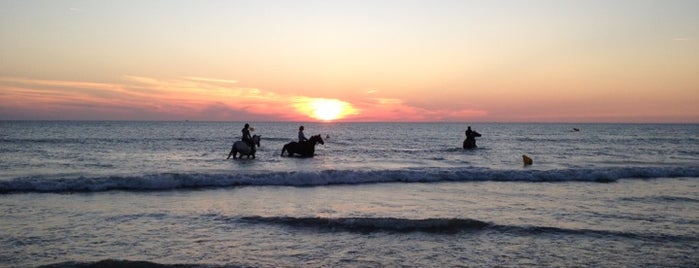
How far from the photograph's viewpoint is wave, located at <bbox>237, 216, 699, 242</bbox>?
9.80 metres

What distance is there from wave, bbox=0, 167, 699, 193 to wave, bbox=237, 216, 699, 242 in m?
6.78

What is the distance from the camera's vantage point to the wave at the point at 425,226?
9797 millimetres

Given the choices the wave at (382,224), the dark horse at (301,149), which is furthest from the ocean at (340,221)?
the dark horse at (301,149)

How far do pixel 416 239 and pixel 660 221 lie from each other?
6.06 metres

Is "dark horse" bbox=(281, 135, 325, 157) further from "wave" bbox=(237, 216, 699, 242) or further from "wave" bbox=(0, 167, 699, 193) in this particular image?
"wave" bbox=(237, 216, 699, 242)

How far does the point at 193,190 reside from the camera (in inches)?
635

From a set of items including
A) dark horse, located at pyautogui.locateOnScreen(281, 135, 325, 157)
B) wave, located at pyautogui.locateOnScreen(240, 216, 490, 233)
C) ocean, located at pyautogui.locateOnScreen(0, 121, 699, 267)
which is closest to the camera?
ocean, located at pyautogui.locateOnScreen(0, 121, 699, 267)

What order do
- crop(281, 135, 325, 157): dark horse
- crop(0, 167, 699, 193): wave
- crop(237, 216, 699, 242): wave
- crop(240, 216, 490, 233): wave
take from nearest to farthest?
crop(237, 216, 699, 242): wave, crop(240, 216, 490, 233): wave, crop(0, 167, 699, 193): wave, crop(281, 135, 325, 157): dark horse

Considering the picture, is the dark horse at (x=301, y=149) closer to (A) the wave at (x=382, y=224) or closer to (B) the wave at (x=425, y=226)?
(B) the wave at (x=425, y=226)

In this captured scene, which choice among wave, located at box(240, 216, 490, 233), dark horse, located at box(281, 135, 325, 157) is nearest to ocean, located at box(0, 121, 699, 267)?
wave, located at box(240, 216, 490, 233)

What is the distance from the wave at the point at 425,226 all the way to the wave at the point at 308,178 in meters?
6.78

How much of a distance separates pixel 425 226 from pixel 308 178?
338 inches

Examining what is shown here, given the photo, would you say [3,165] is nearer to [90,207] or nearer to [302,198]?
[90,207]

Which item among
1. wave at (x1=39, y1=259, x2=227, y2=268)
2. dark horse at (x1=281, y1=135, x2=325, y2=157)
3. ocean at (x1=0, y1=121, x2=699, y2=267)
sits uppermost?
dark horse at (x1=281, y1=135, x2=325, y2=157)
